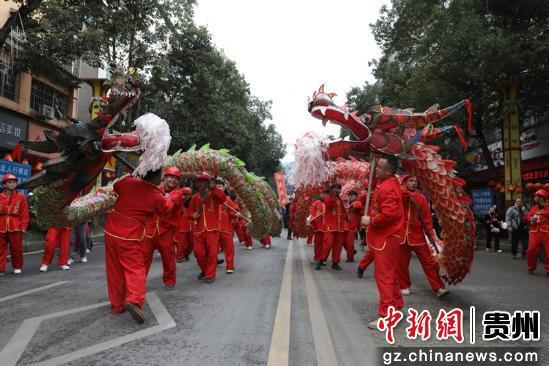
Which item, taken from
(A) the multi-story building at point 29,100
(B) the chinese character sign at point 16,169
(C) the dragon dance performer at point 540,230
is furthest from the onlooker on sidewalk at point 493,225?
(A) the multi-story building at point 29,100

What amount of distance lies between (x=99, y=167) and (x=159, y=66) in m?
11.5

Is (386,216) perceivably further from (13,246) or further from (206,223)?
(13,246)

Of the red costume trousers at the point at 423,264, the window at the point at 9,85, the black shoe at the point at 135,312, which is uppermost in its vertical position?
the window at the point at 9,85

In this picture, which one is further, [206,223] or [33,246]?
[33,246]

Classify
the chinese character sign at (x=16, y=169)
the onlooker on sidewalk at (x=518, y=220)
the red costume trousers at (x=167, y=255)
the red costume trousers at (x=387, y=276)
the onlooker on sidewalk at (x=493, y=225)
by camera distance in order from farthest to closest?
the onlooker on sidewalk at (x=493, y=225) → the chinese character sign at (x=16, y=169) → the onlooker on sidewalk at (x=518, y=220) → the red costume trousers at (x=167, y=255) → the red costume trousers at (x=387, y=276)

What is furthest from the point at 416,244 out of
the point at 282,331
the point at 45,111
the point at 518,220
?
the point at 45,111

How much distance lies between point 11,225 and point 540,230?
9.73 m

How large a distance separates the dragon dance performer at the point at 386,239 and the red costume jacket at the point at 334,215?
4.12 meters

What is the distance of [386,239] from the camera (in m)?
4.82

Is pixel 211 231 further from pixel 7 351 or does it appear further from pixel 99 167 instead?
pixel 7 351

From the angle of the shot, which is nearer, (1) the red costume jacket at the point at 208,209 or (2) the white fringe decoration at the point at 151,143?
(2) the white fringe decoration at the point at 151,143

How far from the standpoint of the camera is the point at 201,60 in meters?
18.1

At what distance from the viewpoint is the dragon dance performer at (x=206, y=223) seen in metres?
7.43

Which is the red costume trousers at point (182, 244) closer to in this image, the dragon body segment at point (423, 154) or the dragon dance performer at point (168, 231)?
the dragon dance performer at point (168, 231)
